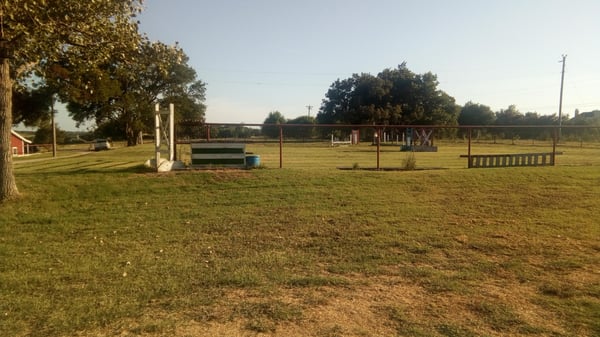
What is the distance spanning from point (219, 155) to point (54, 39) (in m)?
5.45

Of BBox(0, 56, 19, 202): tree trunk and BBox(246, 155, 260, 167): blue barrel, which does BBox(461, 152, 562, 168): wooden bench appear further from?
BBox(0, 56, 19, 202): tree trunk

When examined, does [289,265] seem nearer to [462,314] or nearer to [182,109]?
[462,314]

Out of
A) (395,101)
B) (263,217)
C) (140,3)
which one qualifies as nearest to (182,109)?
(395,101)

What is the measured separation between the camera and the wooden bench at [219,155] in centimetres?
1298

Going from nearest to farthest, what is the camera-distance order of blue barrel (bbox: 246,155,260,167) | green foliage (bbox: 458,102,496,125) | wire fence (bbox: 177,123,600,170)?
1. blue barrel (bbox: 246,155,260,167)
2. wire fence (bbox: 177,123,600,170)
3. green foliage (bbox: 458,102,496,125)

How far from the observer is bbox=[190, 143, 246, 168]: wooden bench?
13.0 m

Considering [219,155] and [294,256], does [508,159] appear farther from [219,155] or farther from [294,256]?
[294,256]

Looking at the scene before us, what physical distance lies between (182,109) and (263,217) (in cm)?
5288

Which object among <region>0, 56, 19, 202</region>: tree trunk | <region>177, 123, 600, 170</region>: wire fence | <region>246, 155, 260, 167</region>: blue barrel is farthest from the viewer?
Answer: <region>177, 123, 600, 170</region>: wire fence

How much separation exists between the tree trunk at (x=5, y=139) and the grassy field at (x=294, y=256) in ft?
1.51

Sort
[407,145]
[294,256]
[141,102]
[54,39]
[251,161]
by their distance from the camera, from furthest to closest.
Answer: [141,102]
[407,145]
[251,161]
[54,39]
[294,256]

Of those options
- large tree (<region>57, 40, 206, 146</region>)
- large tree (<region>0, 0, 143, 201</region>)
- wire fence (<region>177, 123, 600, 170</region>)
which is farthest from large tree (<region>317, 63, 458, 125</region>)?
large tree (<region>0, 0, 143, 201</region>)

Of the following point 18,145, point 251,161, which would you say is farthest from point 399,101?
point 251,161

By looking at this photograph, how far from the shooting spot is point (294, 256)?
21.0ft
